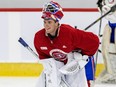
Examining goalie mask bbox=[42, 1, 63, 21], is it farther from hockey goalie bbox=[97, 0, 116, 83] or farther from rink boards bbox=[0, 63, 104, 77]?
rink boards bbox=[0, 63, 104, 77]

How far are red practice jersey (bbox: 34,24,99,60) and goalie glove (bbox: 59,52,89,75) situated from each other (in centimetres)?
4

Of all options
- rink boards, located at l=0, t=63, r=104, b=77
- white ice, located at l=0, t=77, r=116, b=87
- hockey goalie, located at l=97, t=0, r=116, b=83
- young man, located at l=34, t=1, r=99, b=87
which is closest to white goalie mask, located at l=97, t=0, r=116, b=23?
hockey goalie, located at l=97, t=0, r=116, b=83

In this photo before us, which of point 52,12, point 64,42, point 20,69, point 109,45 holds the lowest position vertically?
point 20,69

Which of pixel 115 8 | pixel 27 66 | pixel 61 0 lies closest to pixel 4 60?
pixel 27 66

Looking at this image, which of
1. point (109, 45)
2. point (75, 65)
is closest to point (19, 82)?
point (109, 45)

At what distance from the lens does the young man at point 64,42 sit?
2227mm

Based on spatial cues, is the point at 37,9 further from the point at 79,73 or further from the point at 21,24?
the point at 79,73

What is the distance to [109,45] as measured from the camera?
11.6ft

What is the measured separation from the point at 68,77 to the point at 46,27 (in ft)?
0.99

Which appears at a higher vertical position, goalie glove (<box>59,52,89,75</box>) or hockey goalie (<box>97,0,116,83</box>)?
goalie glove (<box>59,52,89,75</box>)

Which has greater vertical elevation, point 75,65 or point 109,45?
point 75,65

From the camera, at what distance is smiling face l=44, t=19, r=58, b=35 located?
2.19 metres

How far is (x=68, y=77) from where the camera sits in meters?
2.32

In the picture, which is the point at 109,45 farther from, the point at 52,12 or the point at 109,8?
the point at 52,12
